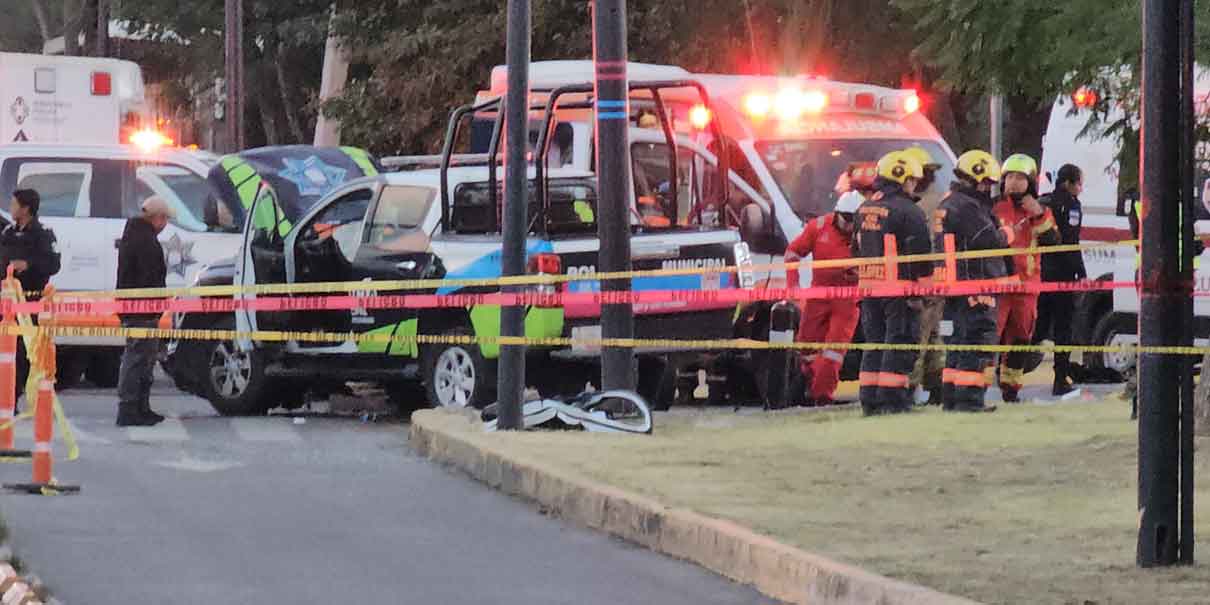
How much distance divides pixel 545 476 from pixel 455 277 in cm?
452

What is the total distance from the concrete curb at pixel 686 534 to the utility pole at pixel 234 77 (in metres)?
16.4

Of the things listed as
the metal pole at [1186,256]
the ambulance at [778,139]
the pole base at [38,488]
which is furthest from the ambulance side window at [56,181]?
the metal pole at [1186,256]

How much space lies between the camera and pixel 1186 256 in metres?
9.35

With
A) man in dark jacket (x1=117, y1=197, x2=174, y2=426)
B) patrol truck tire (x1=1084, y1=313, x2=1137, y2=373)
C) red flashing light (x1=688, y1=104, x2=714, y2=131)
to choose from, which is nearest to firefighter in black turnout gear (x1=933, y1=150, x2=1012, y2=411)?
red flashing light (x1=688, y1=104, x2=714, y2=131)

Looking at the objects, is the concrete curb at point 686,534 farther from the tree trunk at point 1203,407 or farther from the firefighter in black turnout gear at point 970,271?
the tree trunk at point 1203,407

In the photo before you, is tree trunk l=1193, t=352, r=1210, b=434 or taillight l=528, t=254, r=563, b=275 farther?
taillight l=528, t=254, r=563, b=275

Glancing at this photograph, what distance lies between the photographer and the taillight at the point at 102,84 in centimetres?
2708

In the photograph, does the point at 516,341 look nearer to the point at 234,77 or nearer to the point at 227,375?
the point at 227,375

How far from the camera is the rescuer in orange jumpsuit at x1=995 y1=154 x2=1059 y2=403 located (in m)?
17.6

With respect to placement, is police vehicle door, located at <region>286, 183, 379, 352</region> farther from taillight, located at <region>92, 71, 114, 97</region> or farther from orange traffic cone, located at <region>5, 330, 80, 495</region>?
taillight, located at <region>92, 71, 114, 97</region>

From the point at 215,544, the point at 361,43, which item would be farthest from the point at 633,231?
the point at 361,43

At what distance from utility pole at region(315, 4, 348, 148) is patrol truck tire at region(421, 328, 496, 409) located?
20337mm

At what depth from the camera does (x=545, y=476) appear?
1263cm

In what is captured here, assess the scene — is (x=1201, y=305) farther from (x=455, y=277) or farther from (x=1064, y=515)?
(x=1064, y=515)
